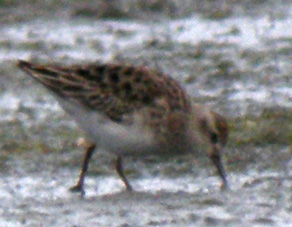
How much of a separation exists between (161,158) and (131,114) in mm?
881

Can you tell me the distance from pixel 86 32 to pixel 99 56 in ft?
3.72

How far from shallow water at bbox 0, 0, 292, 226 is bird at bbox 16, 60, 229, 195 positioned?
0.34m

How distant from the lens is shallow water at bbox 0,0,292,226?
9938 mm

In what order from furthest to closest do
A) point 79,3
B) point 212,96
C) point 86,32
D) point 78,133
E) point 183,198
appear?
point 79,3 → point 86,32 → point 212,96 → point 78,133 → point 183,198

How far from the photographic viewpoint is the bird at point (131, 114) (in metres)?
10.6

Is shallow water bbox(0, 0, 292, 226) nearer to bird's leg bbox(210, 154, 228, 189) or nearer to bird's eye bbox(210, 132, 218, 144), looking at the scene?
Answer: bird's leg bbox(210, 154, 228, 189)

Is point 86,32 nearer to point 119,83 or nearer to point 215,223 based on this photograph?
point 119,83

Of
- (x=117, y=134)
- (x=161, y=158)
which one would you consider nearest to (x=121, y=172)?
(x=117, y=134)

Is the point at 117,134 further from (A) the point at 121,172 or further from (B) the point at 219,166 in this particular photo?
(B) the point at 219,166

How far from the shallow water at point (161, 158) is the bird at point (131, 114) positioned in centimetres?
34

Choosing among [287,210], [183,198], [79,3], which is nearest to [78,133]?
[183,198]

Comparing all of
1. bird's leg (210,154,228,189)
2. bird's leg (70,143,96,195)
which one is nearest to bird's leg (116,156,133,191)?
bird's leg (70,143,96,195)

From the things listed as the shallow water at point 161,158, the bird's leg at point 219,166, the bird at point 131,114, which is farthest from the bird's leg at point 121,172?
the bird's leg at point 219,166

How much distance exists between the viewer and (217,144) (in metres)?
10.8
